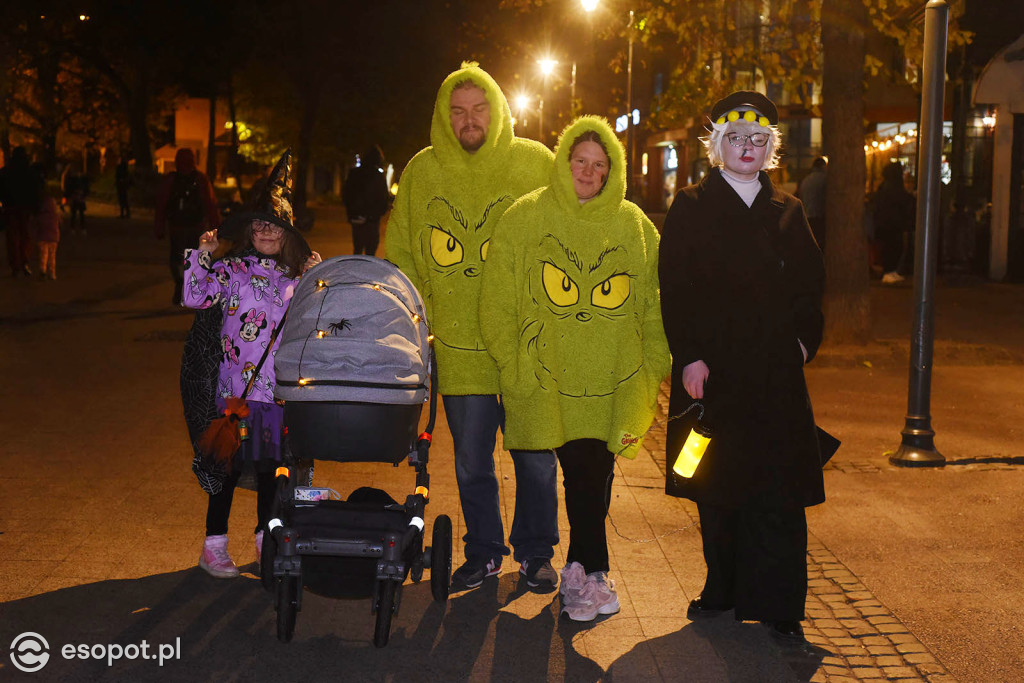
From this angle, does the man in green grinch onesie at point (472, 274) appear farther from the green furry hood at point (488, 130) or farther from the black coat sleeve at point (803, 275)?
the black coat sleeve at point (803, 275)

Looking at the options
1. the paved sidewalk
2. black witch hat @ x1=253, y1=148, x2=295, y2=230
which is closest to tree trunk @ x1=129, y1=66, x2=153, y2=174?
the paved sidewalk

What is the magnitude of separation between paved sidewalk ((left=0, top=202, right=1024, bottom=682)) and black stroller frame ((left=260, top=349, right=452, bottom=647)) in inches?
7.6

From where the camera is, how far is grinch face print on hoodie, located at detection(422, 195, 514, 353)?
18.8 ft

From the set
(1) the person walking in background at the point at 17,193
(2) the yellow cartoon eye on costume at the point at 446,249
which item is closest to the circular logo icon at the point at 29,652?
(2) the yellow cartoon eye on costume at the point at 446,249

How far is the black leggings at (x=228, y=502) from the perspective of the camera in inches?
231

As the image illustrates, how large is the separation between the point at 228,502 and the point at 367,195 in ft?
43.2

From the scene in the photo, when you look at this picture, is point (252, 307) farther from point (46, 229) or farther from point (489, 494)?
point (46, 229)

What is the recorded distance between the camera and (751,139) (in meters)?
5.23

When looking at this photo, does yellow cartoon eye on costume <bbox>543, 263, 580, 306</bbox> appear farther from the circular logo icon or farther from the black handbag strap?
the circular logo icon

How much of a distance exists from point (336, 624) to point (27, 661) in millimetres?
1178

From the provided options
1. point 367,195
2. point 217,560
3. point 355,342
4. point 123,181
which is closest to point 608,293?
point 355,342

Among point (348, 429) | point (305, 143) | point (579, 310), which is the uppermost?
point (305, 143)

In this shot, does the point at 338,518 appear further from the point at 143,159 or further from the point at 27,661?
the point at 143,159

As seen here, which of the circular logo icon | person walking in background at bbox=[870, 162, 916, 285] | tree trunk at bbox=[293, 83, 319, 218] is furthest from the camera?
tree trunk at bbox=[293, 83, 319, 218]
